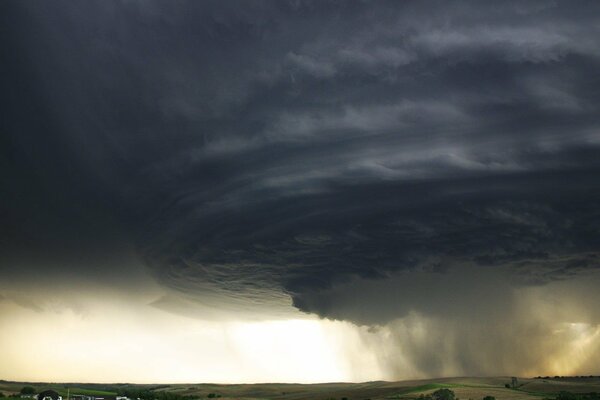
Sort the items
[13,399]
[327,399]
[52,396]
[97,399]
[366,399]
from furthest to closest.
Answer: [327,399] → [366,399] → [97,399] → [52,396] → [13,399]

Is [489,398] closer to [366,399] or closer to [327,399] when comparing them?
[366,399]

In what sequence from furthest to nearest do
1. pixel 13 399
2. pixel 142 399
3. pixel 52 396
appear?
pixel 142 399 < pixel 52 396 < pixel 13 399

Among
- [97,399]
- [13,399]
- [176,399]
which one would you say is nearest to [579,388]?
[176,399]

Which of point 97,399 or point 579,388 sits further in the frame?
point 579,388

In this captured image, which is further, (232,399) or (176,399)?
(232,399)

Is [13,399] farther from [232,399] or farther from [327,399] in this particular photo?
[327,399]

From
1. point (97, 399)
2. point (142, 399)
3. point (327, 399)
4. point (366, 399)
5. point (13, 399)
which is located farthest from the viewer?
point (327, 399)

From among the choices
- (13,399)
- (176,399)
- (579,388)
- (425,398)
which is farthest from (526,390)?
(13,399)

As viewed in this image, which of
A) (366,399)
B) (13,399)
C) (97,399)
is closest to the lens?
(13,399)
